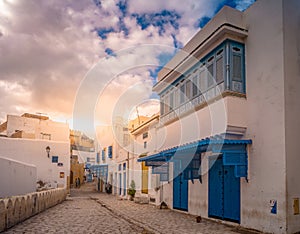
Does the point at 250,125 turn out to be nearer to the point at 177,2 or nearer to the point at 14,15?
the point at 177,2

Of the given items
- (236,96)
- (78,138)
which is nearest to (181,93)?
(236,96)

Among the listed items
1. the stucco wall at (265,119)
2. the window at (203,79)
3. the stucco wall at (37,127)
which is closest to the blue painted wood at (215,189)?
the stucco wall at (265,119)

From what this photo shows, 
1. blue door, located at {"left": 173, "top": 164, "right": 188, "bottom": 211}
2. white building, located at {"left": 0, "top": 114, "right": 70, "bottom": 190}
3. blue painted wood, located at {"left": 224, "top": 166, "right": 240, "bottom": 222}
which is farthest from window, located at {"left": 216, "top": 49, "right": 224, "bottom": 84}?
white building, located at {"left": 0, "top": 114, "right": 70, "bottom": 190}

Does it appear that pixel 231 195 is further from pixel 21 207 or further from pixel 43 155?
pixel 43 155

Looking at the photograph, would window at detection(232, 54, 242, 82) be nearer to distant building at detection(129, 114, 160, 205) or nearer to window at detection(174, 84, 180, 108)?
window at detection(174, 84, 180, 108)

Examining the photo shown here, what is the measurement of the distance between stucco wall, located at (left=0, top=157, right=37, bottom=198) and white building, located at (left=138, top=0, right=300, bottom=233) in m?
7.63

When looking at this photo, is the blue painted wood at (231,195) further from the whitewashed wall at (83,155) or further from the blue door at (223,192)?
the whitewashed wall at (83,155)

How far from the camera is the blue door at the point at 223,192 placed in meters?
10.7

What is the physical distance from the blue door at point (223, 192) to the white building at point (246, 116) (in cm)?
3

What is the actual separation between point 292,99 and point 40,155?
2240 cm

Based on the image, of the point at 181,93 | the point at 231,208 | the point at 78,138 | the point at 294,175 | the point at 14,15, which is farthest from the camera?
the point at 78,138

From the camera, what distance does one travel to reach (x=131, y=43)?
14.2 meters

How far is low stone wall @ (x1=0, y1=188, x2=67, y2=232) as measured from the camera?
9.80 m

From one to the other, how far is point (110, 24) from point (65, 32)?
1.91 metres
